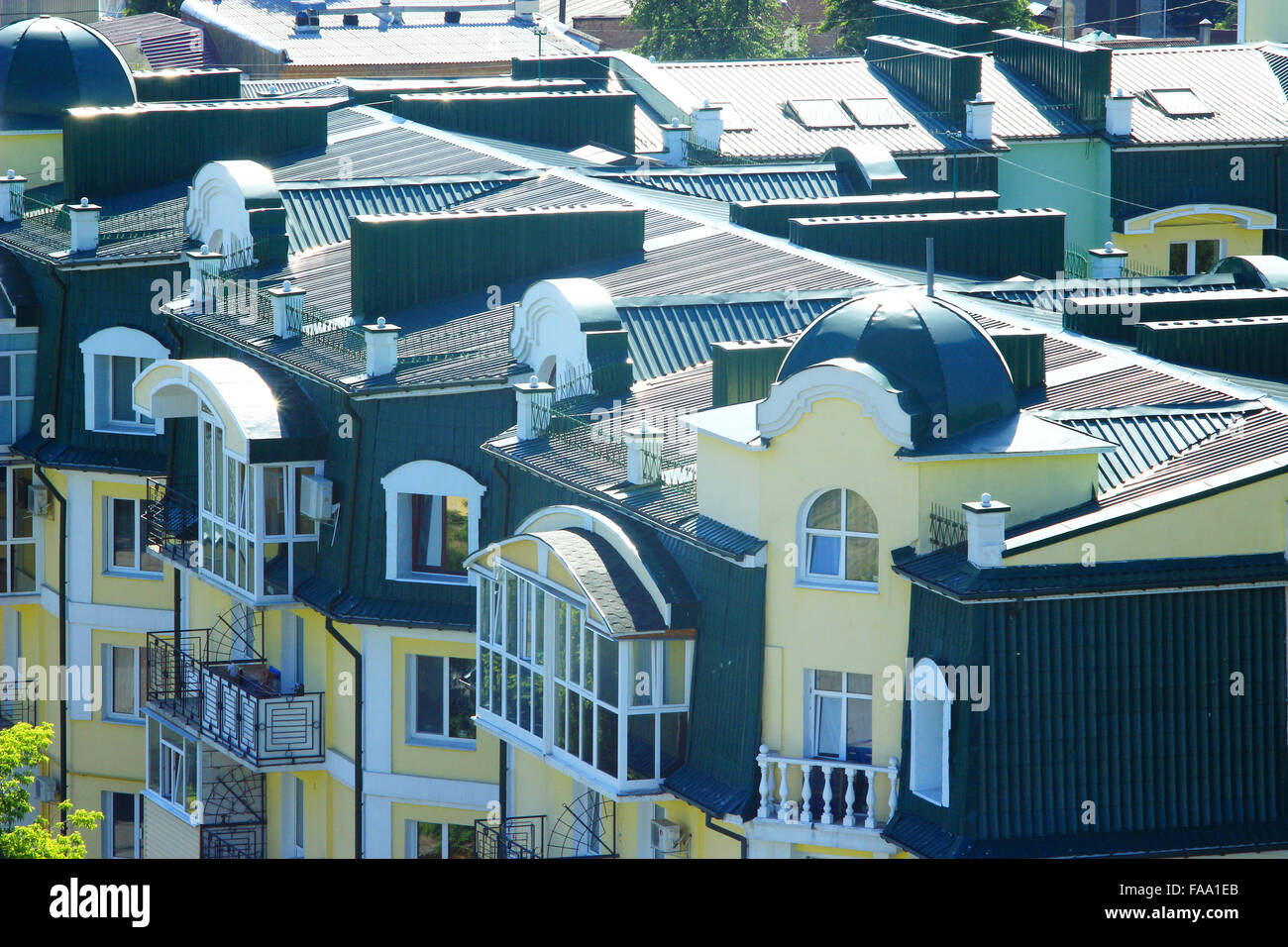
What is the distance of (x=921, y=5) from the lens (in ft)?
269

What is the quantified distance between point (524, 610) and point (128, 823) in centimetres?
1839

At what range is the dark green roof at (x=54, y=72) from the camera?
158ft

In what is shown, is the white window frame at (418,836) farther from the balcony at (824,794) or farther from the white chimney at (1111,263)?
the white chimney at (1111,263)

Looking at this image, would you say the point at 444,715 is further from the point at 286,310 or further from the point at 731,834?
the point at 731,834

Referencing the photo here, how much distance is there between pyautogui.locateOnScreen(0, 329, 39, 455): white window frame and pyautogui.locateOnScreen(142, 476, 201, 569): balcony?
4.50 m

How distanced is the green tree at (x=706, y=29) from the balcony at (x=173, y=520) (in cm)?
5072

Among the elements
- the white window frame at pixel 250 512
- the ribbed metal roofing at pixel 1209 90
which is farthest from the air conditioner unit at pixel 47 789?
the ribbed metal roofing at pixel 1209 90

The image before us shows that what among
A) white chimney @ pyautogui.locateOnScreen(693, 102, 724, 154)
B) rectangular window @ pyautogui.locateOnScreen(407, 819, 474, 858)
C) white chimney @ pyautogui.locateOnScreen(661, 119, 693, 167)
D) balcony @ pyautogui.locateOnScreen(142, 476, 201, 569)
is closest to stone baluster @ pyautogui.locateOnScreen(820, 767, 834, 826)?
rectangular window @ pyautogui.locateOnScreen(407, 819, 474, 858)

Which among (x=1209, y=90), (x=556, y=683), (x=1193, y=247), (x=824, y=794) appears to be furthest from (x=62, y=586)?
(x=1209, y=90)

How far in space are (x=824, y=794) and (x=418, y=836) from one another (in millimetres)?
11709

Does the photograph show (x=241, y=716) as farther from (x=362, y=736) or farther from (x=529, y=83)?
(x=529, y=83)

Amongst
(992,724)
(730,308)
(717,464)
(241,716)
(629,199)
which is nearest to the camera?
(992,724)
